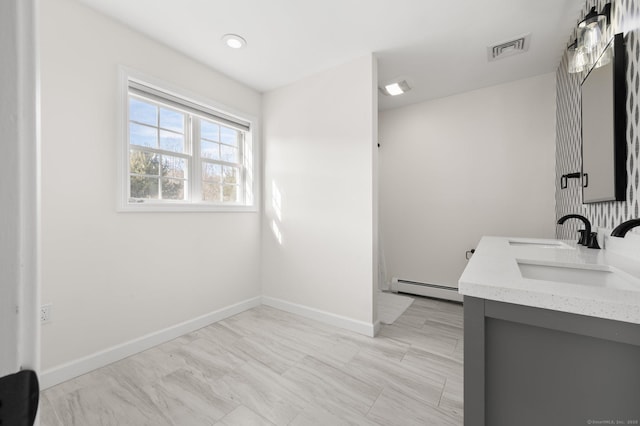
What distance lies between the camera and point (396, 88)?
2.94 metres

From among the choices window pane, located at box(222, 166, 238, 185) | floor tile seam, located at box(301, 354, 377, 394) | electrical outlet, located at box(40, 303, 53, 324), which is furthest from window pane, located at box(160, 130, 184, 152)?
floor tile seam, located at box(301, 354, 377, 394)

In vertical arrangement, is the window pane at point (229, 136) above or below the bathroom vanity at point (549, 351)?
above

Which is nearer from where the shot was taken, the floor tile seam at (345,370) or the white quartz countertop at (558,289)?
the white quartz countertop at (558,289)

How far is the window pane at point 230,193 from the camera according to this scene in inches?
112

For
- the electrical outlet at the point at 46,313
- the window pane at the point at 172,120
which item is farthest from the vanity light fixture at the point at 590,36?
the electrical outlet at the point at 46,313

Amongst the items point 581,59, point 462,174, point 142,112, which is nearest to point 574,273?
point 581,59

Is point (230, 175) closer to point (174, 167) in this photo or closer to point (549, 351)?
point (174, 167)

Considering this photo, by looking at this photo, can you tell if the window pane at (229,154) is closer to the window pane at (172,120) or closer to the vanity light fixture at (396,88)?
the window pane at (172,120)

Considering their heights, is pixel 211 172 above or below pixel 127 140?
below

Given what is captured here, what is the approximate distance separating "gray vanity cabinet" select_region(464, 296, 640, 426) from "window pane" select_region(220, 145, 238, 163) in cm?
263

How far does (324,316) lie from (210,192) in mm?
1680

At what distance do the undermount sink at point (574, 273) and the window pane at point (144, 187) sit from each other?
100 inches

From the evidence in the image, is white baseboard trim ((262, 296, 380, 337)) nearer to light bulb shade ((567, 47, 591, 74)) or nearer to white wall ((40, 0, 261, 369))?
white wall ((40, 0, 261, 369))

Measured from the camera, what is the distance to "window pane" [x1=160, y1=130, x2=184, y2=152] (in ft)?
7.60
